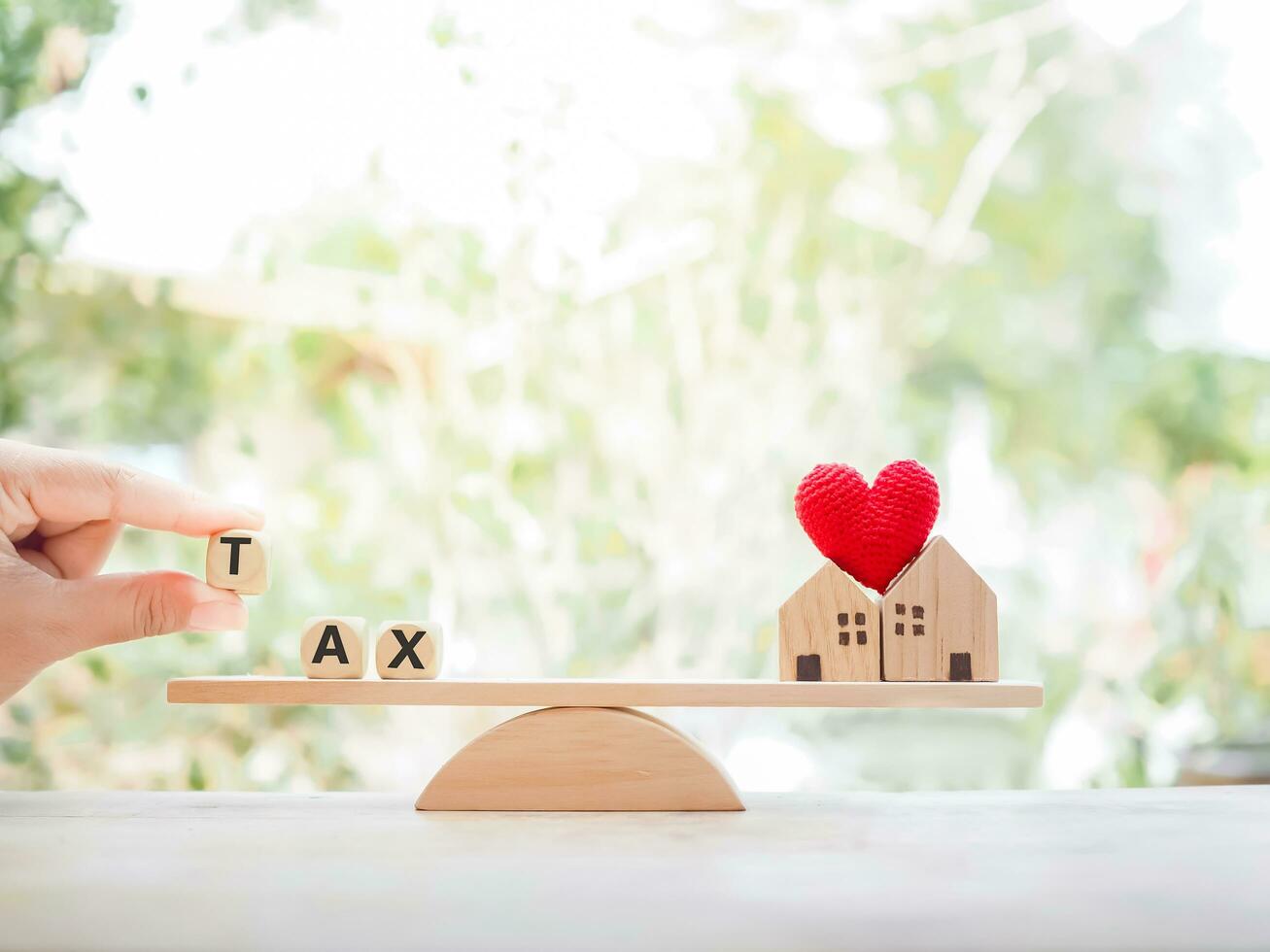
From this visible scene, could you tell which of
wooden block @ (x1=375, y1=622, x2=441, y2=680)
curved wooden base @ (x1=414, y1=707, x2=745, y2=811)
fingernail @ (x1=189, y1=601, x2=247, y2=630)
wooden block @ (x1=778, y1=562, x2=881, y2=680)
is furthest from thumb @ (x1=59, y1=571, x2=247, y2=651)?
wooden block @ (x1=778, y1=562, x2=881, y2=680)

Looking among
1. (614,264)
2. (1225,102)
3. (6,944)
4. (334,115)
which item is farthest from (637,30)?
(6,944)

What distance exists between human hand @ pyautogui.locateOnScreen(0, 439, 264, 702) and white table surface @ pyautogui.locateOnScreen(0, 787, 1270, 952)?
143mm

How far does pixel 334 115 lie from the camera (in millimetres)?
2213

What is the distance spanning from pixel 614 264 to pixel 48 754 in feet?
4.80

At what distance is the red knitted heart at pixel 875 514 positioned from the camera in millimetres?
929

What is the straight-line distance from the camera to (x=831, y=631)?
894mm

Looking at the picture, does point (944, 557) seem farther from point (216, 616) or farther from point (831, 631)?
point (216, 616)

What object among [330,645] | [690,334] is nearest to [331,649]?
[330,645]

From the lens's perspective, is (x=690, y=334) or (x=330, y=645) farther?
(x=690, y=334)

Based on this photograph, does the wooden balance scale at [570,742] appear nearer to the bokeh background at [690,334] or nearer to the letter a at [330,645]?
the letter a at [330,645]

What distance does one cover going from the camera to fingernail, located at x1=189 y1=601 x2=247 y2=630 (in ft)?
2.90

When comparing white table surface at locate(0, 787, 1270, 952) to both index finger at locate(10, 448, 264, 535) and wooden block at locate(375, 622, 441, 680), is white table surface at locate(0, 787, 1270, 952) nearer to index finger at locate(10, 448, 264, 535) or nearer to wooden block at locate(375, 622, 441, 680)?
wooden block at locate(375, 622, 441, 680)

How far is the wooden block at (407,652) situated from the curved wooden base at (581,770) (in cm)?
8

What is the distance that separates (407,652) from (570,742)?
0.51 ft
